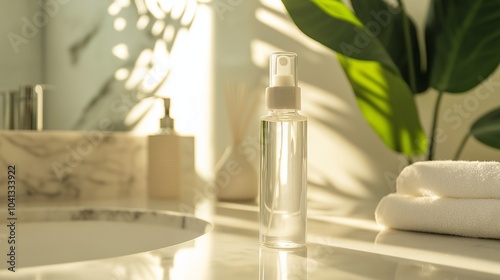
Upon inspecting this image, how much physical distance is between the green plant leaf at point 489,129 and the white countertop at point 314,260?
25 cm

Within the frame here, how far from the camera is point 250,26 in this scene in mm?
1174

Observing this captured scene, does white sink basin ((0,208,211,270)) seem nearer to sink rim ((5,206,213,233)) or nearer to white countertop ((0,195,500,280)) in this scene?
sink rim ((5,206,213,233))

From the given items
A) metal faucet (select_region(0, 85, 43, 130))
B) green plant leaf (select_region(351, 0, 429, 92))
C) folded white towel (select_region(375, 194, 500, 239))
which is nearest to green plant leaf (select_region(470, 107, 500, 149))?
green plant leaf (select_region(351, 0, 429, 92))

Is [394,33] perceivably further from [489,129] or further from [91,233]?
[91,233]

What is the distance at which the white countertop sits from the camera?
1.42ft

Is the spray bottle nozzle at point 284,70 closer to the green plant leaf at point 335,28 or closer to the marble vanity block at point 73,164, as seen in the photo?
the green plant leaf at point 335,28

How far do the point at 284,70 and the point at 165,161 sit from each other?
0.62 m

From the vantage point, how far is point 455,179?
62 cm

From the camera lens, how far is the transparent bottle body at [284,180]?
1.80ft

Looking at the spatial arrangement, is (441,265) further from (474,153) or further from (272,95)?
(474,153)

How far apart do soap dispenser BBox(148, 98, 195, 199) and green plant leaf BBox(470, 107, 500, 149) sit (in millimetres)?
599

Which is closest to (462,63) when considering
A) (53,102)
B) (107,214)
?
(107,214)

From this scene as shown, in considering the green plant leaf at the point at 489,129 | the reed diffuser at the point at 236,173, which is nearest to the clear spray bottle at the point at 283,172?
the green plant leaf at the point at 489,129

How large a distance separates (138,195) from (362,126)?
1.67 feet
